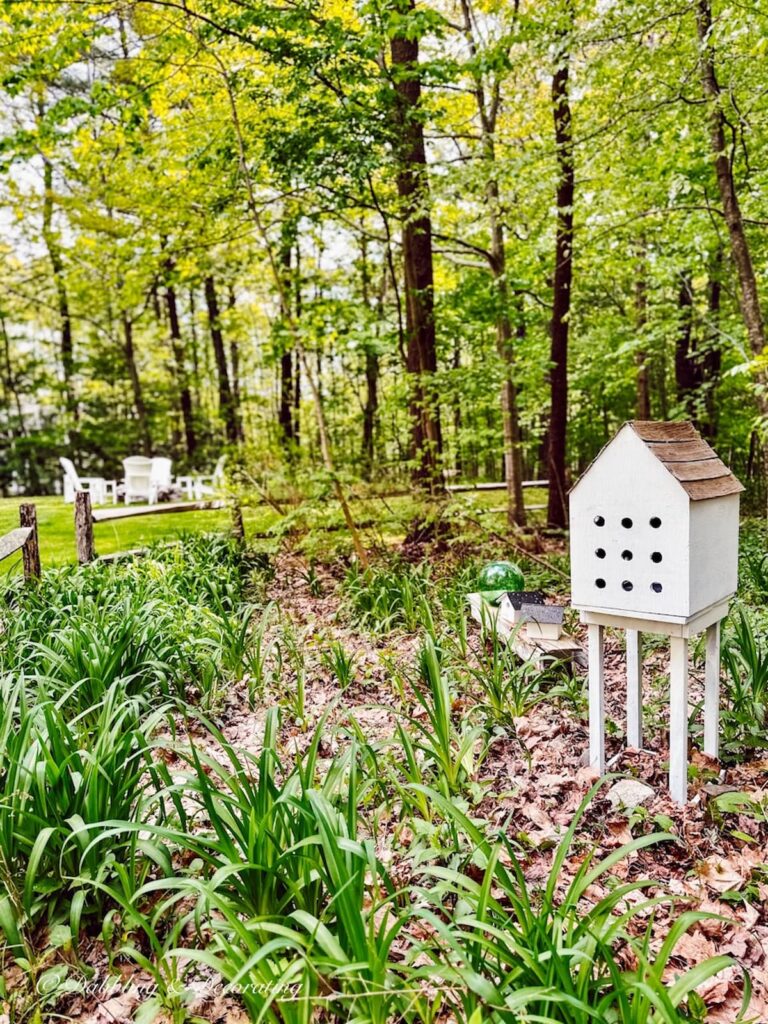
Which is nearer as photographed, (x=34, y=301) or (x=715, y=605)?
(x=715, y=605)

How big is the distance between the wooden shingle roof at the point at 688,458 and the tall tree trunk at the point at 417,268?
305 cm

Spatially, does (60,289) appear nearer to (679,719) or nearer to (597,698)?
(597,698)

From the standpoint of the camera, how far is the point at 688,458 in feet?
6.77

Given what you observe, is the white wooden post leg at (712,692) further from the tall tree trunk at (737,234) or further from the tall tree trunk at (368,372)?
the tall tree trunk at (368,372)

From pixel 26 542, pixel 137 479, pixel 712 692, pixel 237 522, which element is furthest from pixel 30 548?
pixel 137 479

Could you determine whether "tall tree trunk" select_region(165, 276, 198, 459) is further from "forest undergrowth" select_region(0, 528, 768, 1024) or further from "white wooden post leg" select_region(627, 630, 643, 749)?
"white wooden post leg" select_region(627, 630, 643, 749)

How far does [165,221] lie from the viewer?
6445mm

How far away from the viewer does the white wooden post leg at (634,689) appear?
89.9 inches

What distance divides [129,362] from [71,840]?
40.5 ft

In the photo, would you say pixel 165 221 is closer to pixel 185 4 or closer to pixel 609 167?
pixel 185 4

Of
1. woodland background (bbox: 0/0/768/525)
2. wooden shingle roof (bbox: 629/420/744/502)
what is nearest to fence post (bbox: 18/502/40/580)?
woodland background (bbox: 0/0/768/525)

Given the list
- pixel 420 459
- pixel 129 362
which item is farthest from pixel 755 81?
pixel 129 362

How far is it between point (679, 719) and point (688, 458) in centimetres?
82

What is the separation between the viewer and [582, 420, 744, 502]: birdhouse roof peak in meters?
1.95
